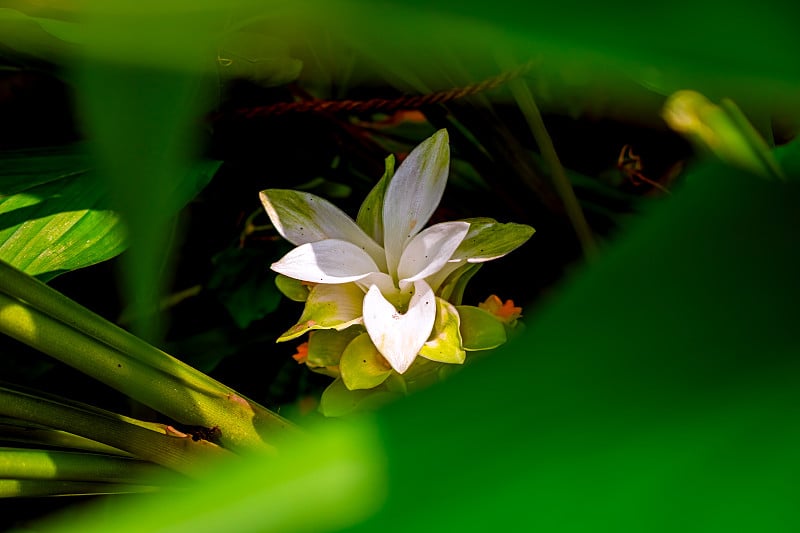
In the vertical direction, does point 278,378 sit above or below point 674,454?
above

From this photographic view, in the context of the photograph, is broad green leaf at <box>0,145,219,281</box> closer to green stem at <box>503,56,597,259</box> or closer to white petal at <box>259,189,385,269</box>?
white petal at <box>259,189,385,269</box>

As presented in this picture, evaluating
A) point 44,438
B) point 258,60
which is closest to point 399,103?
point 258,60

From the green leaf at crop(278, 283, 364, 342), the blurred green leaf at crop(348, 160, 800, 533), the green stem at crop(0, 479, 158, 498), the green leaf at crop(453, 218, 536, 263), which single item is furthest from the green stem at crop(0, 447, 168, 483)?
the blurred green leaf at crop(348, 160, 800, 533)

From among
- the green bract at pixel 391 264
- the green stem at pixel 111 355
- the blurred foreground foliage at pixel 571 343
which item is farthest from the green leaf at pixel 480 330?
the blurred foreground foliage at pixel 571 343

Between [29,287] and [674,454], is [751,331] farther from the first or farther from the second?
[29,287]

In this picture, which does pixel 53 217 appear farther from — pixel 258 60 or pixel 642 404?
pixel 642 404

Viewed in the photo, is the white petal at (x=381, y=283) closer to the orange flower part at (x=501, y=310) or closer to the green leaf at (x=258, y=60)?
the orange flower part at (x=501, y=310)

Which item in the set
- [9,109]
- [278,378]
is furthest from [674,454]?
[9,109]

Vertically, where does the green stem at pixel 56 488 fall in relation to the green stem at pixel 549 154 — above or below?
below
